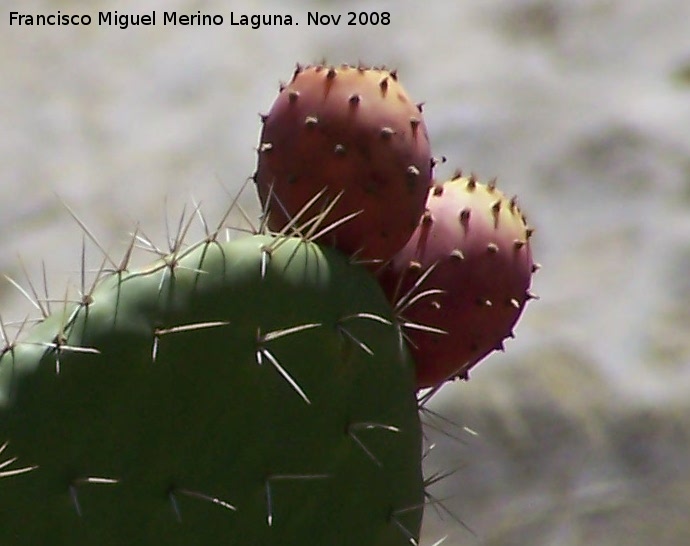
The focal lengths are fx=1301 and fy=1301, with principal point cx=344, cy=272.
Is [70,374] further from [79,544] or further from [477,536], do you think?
[477,536]

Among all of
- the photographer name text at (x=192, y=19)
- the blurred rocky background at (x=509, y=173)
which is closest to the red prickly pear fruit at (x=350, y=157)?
the blurred rocky background at (x=509, y=173)

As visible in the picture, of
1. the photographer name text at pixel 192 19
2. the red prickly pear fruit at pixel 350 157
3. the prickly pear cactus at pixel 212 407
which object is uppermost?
the photographer name text at pixel 192 19

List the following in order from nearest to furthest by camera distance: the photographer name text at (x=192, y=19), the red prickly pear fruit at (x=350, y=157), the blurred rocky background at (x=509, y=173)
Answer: the red prickly pear fruit at (x=350, y=157), the blurred rocky background at (x=509, y=173), the photographer name text at (x=192, y=19)

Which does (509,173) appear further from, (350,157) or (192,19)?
(350,157)

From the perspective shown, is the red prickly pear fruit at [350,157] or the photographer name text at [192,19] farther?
the photographer name text at [192,19]

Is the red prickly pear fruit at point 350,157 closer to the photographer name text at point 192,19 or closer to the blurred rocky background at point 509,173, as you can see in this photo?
the blurred rocky background at point 509,173

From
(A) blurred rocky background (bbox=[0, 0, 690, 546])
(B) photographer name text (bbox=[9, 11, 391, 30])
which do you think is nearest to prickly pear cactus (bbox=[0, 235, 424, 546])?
(A) blurred rocky background (bbox=[0, 0, 690, 546])

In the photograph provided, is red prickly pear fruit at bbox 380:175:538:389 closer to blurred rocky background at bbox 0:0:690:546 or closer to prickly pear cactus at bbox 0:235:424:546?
prickly pear cactus at bbox 0:235:424:546
